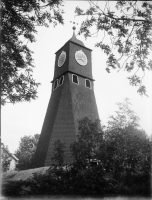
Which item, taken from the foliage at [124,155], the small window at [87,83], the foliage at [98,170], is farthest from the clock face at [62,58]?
the foliage at [124,155]

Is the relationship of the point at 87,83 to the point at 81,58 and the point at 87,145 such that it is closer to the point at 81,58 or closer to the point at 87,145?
the point at 81,58

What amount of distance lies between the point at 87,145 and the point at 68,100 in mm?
13824

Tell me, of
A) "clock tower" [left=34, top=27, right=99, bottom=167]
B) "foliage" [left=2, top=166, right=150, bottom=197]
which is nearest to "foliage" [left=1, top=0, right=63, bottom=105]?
"foliage" [left=2, top=166, right=150, bottom=197]

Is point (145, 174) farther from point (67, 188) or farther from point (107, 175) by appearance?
point (67, 188)

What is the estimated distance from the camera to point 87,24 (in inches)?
272

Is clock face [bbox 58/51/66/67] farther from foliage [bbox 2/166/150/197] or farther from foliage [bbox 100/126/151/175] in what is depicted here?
foliage [bbox 2/166/150/197]

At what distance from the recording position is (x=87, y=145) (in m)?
11.8

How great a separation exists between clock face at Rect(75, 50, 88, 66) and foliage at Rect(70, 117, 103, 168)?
64.5ft

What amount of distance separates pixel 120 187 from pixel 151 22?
948 cm

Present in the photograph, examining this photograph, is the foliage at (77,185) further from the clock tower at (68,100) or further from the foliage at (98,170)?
the clock tower at (68,100)

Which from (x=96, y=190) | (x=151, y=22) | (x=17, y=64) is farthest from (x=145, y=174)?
(x=17, y=64)

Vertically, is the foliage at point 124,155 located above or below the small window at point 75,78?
below

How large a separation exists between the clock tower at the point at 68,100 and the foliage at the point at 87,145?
6.48 meters

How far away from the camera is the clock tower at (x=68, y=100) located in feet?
71.7
